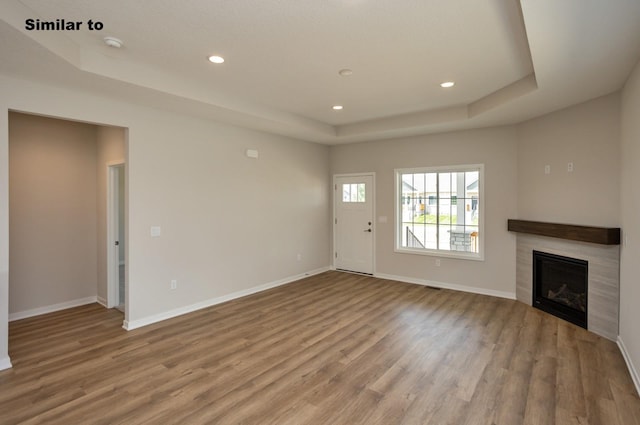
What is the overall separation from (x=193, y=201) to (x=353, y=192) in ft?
11.0

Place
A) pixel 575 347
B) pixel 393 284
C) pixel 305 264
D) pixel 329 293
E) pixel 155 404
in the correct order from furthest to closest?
pixel 305 264
pixel 393 284
pixel 329 293
pixel 575 347
pixel 155 404

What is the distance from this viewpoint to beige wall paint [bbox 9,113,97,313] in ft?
13.6

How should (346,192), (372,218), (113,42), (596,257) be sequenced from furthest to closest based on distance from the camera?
(346,192), (372,218), (596,257), (113,42)

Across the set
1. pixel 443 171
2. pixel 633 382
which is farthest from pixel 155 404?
pixel 443 171

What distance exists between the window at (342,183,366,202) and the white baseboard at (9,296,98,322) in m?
4.68

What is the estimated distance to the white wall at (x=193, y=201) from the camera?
345 centimetres

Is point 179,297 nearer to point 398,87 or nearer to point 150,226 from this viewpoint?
point 150,226

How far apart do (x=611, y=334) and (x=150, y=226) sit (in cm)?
540

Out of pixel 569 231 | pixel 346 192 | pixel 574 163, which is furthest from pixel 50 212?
pixel 574 163

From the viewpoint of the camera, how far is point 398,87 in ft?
13.0

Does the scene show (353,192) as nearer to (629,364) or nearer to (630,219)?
(630,219)

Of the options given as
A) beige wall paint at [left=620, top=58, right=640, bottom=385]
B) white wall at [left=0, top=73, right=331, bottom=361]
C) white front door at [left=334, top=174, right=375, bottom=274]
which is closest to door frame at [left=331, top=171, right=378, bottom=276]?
white front door at [left=334, top=174, right=375, bottom=274]

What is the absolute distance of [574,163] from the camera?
13.2ft

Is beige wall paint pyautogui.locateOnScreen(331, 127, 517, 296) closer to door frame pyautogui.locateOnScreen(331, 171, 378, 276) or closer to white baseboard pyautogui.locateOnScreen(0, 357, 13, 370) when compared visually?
door frame pyautogui.locateOnScreen(331, 171, 378, 276)
